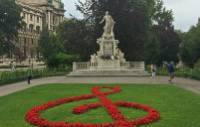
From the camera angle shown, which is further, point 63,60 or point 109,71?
point 63,60

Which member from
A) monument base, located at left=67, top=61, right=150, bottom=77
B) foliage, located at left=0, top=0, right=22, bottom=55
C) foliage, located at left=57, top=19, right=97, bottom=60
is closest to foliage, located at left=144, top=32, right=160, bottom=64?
foliage, located at left=57, top=19, right=97, bottom=60

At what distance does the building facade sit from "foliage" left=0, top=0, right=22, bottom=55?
58289mm

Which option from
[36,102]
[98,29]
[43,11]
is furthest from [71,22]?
[43,11]

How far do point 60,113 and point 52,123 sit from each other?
106 inches

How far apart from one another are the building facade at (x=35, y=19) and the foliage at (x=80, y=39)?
71.1m

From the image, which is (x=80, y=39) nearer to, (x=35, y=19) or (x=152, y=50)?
(x=152, y=50)

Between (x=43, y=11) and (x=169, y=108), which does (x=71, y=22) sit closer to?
(x=169, y=108)

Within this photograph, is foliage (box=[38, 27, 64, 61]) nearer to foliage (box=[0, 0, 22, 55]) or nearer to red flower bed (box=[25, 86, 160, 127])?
foliage (box=[0, 0, 22, 55])

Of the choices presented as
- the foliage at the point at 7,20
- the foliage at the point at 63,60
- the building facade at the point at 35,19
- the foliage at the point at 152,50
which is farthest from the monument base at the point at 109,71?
the building facade at the point at 35,19

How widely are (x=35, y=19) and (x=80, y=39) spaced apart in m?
93.5

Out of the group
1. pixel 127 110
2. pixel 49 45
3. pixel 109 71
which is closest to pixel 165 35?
pixel 49 45

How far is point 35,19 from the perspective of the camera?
159875 mm

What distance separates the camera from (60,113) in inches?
732

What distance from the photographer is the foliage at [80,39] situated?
68.9 metres
